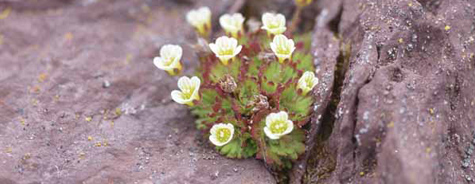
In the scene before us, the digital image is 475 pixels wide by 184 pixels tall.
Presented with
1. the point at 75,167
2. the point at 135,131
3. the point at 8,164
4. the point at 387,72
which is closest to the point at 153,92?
the point at 135,131

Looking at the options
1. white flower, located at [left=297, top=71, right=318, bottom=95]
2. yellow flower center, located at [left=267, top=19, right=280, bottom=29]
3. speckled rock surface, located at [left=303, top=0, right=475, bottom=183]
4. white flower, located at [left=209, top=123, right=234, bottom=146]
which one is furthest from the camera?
yellow flower center, located at [left=267, top=19, right=280, bottom=29]

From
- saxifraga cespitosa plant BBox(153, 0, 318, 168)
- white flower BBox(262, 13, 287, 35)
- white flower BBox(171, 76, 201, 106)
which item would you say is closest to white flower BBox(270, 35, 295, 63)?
saxifraga cespitosa plant BBox(153, 0, 318, 168)

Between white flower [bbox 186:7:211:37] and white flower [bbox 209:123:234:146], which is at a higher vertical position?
white flower [bbox 186:7:211:37]

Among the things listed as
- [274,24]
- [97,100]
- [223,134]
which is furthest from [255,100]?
[97,100]

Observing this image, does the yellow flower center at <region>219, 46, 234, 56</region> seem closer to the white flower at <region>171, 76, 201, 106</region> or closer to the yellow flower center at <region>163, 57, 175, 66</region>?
the white flower at <region>171, 76, 201, 106</region>

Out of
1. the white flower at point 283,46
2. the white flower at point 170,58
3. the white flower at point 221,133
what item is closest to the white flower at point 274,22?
the white flower at point 283,46

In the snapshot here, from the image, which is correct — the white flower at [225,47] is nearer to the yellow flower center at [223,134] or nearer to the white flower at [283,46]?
the white flower at [283,46]

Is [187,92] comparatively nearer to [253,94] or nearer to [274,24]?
[253,94]

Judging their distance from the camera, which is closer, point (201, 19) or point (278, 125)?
point (278, 125)

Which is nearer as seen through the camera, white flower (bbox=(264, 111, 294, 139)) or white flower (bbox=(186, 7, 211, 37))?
white flower (bbox=(264, 111, 294, 139))
